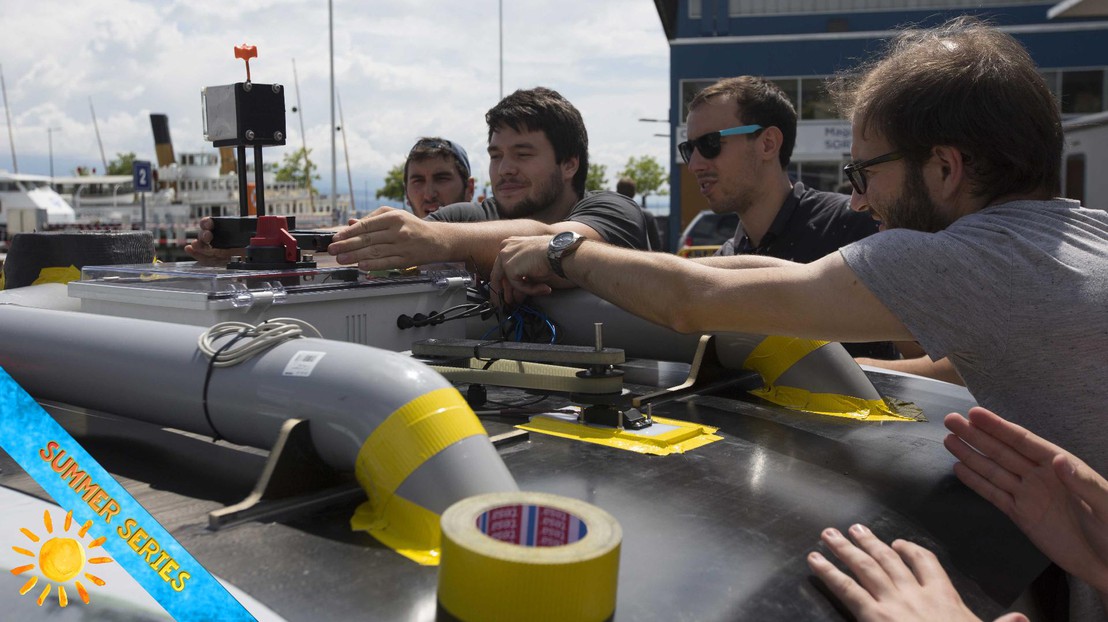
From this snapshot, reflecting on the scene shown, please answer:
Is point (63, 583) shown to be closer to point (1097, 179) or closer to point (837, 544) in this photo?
point (837, 544)

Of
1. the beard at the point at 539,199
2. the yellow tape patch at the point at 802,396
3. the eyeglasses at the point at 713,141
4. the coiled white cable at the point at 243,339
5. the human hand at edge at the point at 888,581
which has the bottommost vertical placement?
the human hand at edge at the point at 888,581

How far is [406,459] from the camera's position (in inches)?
47.4

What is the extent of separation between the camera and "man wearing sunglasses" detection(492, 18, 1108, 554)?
158 centimetres

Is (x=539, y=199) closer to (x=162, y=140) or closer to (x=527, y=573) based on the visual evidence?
(x=527, y=573)

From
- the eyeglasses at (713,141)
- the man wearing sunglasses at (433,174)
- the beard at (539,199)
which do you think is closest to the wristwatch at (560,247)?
the beard at (539,199)

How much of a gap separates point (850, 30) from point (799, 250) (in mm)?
23901

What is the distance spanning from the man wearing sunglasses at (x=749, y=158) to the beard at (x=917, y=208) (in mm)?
1957

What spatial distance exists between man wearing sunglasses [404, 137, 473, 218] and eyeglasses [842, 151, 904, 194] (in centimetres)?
393

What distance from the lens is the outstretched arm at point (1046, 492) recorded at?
1.44 m

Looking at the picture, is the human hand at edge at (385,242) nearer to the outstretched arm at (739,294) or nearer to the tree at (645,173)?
the outstretched arm at (739,294)

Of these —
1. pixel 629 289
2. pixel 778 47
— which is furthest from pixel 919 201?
pixel 778 47

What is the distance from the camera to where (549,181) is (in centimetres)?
386

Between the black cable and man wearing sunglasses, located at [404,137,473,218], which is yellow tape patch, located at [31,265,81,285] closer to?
the black cable

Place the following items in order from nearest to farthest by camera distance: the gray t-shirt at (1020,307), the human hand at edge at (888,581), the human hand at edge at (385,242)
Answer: the human hand at edge at (888,581) → the gray t-shirt at (1020,307) → the human hand at edge at (385,242)
